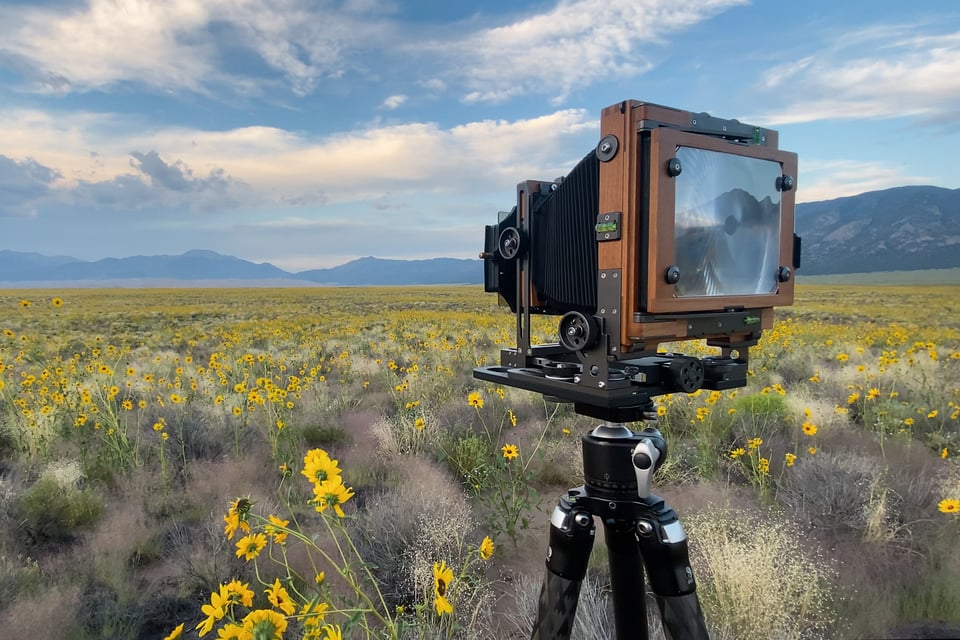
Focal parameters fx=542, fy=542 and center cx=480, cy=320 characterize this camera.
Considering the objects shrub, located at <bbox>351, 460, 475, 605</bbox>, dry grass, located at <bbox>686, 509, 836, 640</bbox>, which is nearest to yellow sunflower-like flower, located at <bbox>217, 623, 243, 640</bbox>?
shrub, located at <bbox>351, 460, 475, 605</bbox>

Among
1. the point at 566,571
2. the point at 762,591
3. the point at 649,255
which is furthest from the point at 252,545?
the point at 762,591

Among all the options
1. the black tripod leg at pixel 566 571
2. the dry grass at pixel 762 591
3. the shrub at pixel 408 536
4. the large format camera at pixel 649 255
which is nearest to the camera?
the large format camera at pixel 649 255

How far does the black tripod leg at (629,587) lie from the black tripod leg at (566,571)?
0.40 ft

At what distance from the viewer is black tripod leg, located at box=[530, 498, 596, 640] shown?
1.55 m

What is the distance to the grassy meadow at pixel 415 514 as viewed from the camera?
7.33 ft

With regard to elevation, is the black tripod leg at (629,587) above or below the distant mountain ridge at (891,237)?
below

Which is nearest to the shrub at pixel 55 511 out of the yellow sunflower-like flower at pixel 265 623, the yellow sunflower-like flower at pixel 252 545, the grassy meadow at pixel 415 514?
the grassy meadow at pixel 415 514

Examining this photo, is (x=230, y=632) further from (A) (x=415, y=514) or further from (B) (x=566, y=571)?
(A) (x=415, y=514)

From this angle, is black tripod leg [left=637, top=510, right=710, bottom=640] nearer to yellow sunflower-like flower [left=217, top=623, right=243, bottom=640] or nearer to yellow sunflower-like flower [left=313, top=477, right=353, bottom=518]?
yellow sunflower-like flower [left=313, top=477, right=353, bottom=518]

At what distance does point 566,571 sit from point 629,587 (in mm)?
245

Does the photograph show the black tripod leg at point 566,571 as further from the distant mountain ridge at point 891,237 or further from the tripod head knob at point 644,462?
the distant mountain ridge at point 891,237

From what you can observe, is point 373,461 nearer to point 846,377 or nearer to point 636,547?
point 636,547

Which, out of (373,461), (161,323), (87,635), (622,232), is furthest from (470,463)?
(161,323)

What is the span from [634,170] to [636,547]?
1107 millimetres
